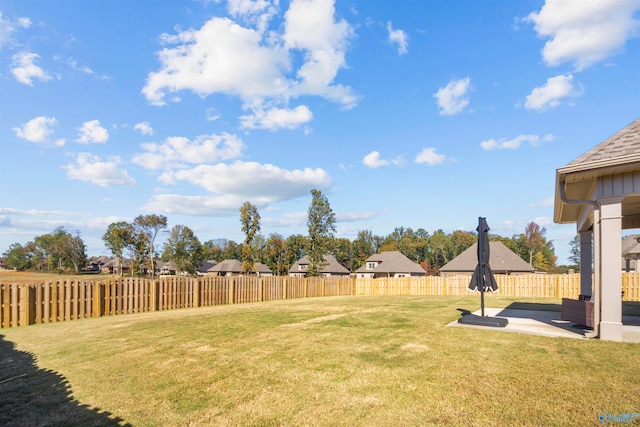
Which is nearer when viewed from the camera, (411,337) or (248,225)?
(411,337)

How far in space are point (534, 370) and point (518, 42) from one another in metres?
12.9

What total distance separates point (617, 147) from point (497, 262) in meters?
35.8

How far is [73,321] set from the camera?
11.6 metres

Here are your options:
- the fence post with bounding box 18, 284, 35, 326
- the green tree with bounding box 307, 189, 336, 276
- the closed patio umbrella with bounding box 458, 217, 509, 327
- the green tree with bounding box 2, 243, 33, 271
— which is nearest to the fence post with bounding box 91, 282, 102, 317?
the fence post with bounding box 18, 284, 35, 326

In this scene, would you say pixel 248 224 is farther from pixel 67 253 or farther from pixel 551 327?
pixel 67 253

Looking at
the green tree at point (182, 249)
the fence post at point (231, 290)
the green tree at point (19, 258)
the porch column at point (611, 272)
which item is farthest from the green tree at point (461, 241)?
the green tree at point (19, 258)

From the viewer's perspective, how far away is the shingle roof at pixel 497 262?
38188 mm

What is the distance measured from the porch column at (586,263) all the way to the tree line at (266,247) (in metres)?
33.2

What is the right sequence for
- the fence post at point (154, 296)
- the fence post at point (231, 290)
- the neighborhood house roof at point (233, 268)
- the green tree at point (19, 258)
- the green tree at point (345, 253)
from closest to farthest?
the fence post at point (154, 296) < the fence post at point (231, 290) < the neighborhood house roof at point (233, 268) < the green tree at point (345, 253) < the green tree at point (19, 258)

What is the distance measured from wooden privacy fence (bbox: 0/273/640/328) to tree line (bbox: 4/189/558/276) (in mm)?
17648

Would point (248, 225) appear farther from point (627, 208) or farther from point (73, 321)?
point (627, 208)

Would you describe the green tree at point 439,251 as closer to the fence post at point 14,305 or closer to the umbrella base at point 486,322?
the umbrella base at point 486,322

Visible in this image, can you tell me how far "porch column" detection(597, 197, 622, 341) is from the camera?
665 centimetres

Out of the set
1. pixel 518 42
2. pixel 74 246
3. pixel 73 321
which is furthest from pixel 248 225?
pixel 74 246
